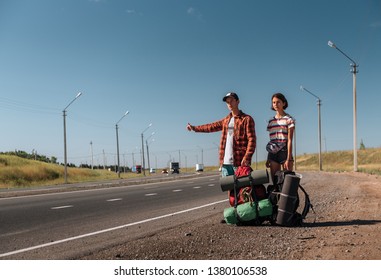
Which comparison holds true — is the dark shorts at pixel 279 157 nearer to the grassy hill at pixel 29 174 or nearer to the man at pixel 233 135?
the man at pixel 233 135

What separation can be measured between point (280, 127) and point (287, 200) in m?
1.01

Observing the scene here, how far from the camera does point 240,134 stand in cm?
648

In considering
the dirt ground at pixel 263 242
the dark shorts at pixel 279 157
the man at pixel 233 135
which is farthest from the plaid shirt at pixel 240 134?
the dirt ground at pixel 263 242

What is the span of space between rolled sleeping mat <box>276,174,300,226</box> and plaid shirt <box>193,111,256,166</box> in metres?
0.61

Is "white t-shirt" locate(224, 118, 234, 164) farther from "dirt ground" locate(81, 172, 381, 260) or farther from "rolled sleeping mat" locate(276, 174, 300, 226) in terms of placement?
"dirt ground" locate(81, 172, 381, 260)

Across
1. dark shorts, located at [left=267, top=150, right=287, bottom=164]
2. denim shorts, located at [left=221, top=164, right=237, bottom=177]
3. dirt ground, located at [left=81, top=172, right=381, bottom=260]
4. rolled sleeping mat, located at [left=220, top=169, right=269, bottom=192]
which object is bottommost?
dirt ground, located at [left=81, top=172, right=381, bottom=260]

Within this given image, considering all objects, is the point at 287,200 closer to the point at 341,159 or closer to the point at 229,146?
the point at 229,146

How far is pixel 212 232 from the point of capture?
604cm

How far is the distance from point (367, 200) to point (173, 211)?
13.6 ft

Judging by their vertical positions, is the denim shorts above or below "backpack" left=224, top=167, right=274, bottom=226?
above

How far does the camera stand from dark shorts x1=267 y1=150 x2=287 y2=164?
6.57 metres

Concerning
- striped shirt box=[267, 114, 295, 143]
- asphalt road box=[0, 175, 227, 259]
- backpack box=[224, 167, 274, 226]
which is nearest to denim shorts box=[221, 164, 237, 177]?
backpack box=[224, 167, 274, 226]
